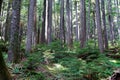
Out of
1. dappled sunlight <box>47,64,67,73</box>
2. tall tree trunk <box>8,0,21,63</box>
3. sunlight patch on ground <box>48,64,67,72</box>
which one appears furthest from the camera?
sunlight patch on ground <box>48,64,67,72</box>

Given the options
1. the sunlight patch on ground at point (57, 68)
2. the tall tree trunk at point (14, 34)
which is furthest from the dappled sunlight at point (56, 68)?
the tall tree trunk at point (14, 34)

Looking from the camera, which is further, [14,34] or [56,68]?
[56,68]

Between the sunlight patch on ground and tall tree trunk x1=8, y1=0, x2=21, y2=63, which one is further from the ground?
tall tree trunk x1=8, y1=0, x2=21, y2=63

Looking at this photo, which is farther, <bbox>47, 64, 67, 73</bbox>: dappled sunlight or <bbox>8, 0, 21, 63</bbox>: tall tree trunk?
<bbox>47, 64, 67, 73</bbox>: dappled sunlight

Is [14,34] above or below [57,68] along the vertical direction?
above

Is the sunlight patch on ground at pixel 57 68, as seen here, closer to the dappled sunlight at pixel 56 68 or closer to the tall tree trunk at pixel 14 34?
the dappled sunlight at pixel 56 68

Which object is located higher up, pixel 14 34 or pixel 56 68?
pixel 14 34

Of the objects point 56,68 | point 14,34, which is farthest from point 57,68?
point 14,34

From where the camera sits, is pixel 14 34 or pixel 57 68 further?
pixel 57 68

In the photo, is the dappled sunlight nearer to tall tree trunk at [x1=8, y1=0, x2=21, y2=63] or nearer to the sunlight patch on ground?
the sunlight patch on ground

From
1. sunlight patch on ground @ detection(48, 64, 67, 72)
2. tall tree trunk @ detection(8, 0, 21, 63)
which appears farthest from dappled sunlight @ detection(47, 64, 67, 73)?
tall tree trunk @ detection(8, 0, 21, 63)

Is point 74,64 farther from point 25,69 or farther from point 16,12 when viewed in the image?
point 16,12

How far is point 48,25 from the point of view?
23.4 meters

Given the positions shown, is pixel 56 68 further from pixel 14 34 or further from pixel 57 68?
pixel 14 34
